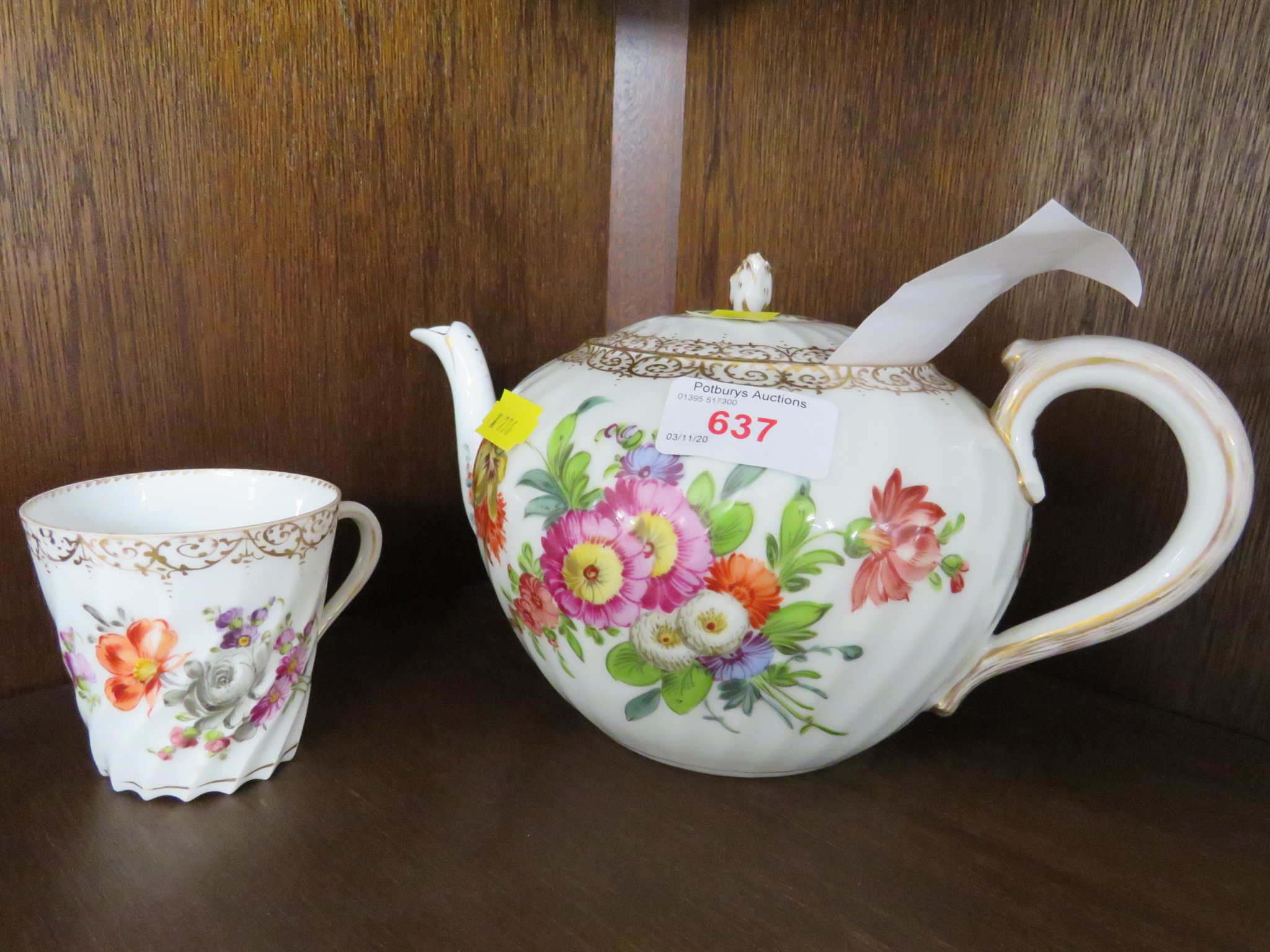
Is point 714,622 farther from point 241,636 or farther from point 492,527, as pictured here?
point 241,636

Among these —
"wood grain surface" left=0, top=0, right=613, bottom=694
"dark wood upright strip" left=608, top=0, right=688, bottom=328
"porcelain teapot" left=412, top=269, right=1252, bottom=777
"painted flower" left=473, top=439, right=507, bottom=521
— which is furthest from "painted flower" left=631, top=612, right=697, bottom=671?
"dark wood upright strip" left=608, top=0, right=688, bottom=328

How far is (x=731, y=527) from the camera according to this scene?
0.45 metres

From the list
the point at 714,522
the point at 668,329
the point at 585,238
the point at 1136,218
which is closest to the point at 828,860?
the point at 714,522

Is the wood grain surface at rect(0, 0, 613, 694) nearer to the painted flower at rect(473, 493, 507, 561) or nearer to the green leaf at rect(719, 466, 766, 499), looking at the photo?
the painted flower at rect(473, 493, 507, 561)

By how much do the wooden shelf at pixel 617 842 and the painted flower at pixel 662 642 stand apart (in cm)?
10

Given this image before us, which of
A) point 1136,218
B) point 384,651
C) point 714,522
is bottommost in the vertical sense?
point 384,651

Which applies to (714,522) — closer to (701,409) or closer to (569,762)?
(701,409)

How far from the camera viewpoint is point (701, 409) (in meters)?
0.47

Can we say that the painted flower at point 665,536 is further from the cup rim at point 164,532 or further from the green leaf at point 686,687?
the cup rim at point 164,532

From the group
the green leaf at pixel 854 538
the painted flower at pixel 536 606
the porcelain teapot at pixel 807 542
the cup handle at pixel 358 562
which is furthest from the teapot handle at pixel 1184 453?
the cup handle at pixel 358 562

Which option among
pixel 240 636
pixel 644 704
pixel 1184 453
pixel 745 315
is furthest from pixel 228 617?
pixel 1184 453

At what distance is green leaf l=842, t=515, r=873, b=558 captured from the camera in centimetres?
45

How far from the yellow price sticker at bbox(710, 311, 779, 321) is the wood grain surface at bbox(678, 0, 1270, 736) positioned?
0.21 meters

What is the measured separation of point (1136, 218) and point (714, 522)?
0.39 metres
